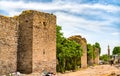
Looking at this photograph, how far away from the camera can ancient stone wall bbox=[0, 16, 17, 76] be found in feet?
87.9

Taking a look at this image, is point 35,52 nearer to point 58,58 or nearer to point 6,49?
point 6,49

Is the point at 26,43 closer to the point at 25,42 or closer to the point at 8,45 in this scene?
the point at 25,42

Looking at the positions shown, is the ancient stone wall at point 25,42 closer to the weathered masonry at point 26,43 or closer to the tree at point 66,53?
the weathered masonry at point 26,43

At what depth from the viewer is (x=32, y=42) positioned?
93.6 ft

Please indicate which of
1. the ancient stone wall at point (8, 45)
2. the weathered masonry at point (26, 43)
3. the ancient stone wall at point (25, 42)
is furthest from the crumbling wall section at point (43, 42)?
the ancient stone wall at point (8, 45)

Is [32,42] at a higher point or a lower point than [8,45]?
higher

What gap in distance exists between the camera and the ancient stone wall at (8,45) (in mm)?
26781

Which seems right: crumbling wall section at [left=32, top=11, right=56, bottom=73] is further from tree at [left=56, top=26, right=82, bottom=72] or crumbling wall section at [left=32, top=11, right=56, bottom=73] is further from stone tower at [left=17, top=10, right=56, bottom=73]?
tree at [left=56, top=26, right=82, bottom=72]

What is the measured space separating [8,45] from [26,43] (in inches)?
76.1

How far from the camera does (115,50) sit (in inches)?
4313

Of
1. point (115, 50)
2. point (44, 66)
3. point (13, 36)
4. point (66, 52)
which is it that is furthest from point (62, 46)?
point (115, 50)

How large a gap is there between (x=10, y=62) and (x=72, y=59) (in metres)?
15.5

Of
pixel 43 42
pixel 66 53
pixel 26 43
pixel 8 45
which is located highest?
pixel 43 42

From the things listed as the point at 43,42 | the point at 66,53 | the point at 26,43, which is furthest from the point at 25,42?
the point at 66,53
